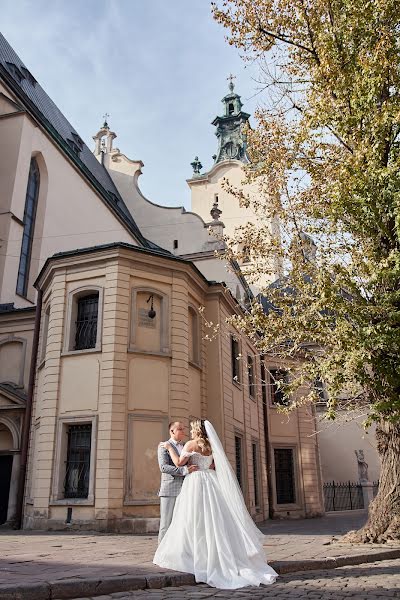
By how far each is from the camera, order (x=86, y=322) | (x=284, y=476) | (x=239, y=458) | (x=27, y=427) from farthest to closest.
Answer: (x=284, y=476) < (x=239, y=458) < (x=27, y=427) < (x=86, y=322)

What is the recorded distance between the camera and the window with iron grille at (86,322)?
46.9 feet

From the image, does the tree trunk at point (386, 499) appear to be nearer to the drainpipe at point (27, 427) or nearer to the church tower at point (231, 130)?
the drainpipe at point (27, 427)

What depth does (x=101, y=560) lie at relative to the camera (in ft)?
24.2

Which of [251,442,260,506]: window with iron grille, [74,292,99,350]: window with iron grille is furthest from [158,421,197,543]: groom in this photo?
[251,442,260,506]: window with iron grille

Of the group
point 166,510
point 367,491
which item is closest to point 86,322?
point 166,510

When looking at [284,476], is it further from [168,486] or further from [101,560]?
[101,560]

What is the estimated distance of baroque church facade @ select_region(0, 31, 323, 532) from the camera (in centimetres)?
1296

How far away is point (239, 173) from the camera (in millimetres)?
43938

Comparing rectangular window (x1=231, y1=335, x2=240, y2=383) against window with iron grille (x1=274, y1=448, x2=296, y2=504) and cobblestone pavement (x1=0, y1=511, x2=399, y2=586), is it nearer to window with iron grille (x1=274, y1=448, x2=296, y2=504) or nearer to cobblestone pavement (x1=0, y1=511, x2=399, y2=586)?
window with iron grille (x1=274, y1=448, x2=296, y2=504)

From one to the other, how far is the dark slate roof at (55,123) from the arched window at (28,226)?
7.15 feet

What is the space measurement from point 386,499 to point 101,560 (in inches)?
217

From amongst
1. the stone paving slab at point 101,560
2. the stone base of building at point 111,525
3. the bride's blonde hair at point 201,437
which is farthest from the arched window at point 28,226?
the bride's blonde hair at point 201,437

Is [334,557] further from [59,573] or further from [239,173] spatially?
[239,173]

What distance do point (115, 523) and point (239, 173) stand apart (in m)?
35.4
